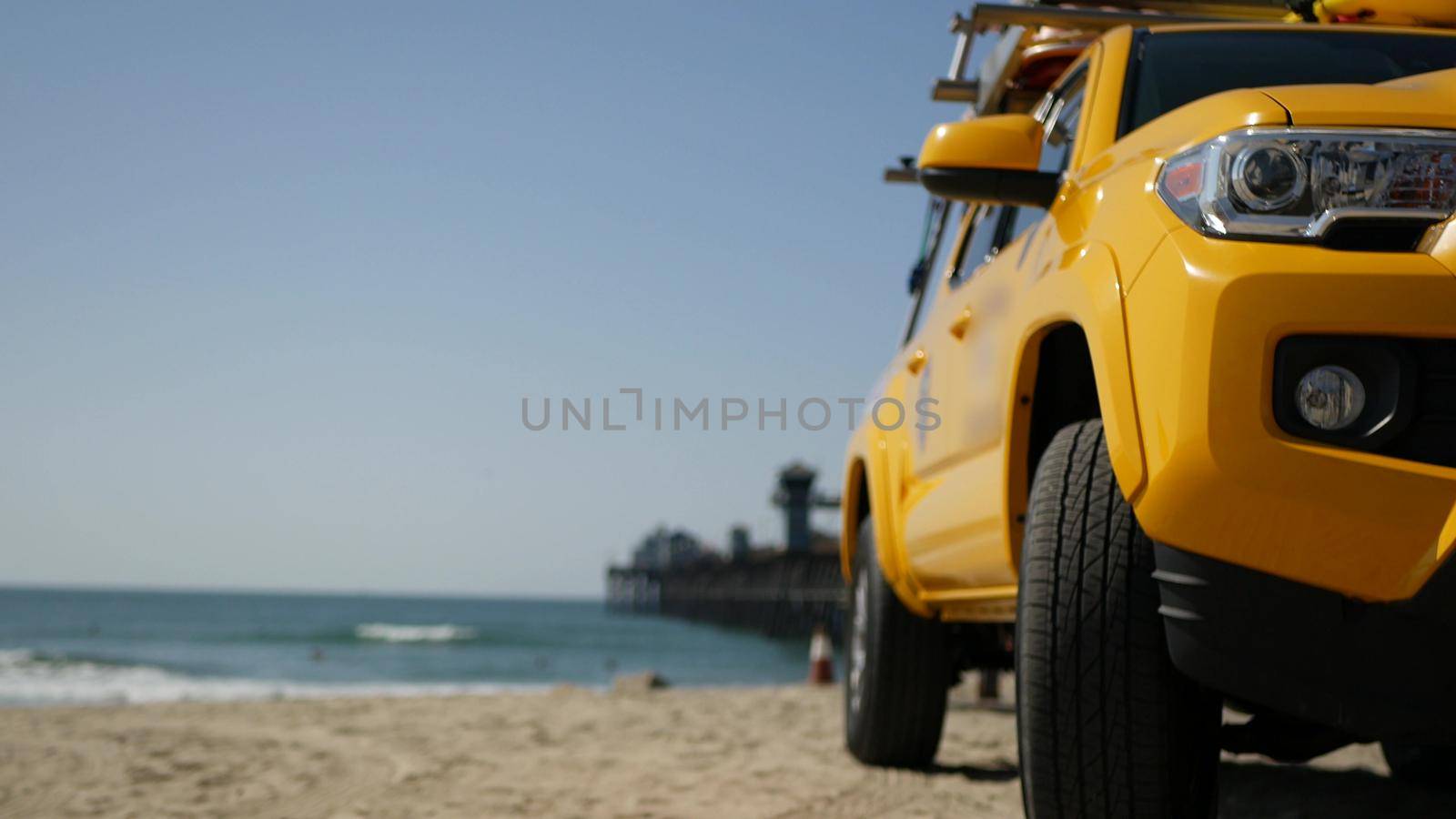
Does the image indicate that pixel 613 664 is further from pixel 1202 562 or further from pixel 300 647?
pixel 1202 562

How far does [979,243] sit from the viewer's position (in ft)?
14.2

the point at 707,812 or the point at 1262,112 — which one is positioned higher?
the point at 1262,112

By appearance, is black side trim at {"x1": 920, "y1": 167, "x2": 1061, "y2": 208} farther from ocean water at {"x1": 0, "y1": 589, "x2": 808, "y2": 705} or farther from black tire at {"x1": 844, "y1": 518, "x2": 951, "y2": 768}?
ocean water at {"x1": 0, "y1": 589, "x2": 808, "y2": 705}

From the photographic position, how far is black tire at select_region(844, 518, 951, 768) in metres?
4.93

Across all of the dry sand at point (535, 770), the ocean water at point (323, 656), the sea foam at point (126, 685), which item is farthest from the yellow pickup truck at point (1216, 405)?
the sea foam at point (126, 685)

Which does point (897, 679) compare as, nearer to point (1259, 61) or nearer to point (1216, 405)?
point (1259, 61)

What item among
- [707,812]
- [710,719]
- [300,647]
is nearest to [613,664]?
[300,647]

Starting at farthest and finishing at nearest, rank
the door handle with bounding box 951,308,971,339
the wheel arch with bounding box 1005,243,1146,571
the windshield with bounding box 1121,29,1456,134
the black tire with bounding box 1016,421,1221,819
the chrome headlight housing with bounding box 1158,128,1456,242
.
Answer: the door handle with bounding box 951,308,971,339
the windshield with bounding box 1121,29,1456,134
the black tire with bounding box 1016,421,1221,819
the wheel arch with bounding box 1005,243,1146,571
the chrome headlight housing with bounding box 1158,128,1456,242

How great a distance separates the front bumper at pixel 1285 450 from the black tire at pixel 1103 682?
326mm

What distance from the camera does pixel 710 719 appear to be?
25.3 ft

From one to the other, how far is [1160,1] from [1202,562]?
3381 mm

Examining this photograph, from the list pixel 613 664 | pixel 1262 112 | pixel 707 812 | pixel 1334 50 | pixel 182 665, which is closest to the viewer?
pixel 1262 112

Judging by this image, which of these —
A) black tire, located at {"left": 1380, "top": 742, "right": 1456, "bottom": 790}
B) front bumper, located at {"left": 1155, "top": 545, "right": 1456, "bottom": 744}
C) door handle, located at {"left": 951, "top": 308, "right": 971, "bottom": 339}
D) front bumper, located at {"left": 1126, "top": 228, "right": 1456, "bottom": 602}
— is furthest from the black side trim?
black tire, located at {"left": 1380, "top": 742, "right": 1456, "bottom": 790}

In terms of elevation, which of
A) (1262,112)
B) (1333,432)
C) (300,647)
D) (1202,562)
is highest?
(1262,112)
